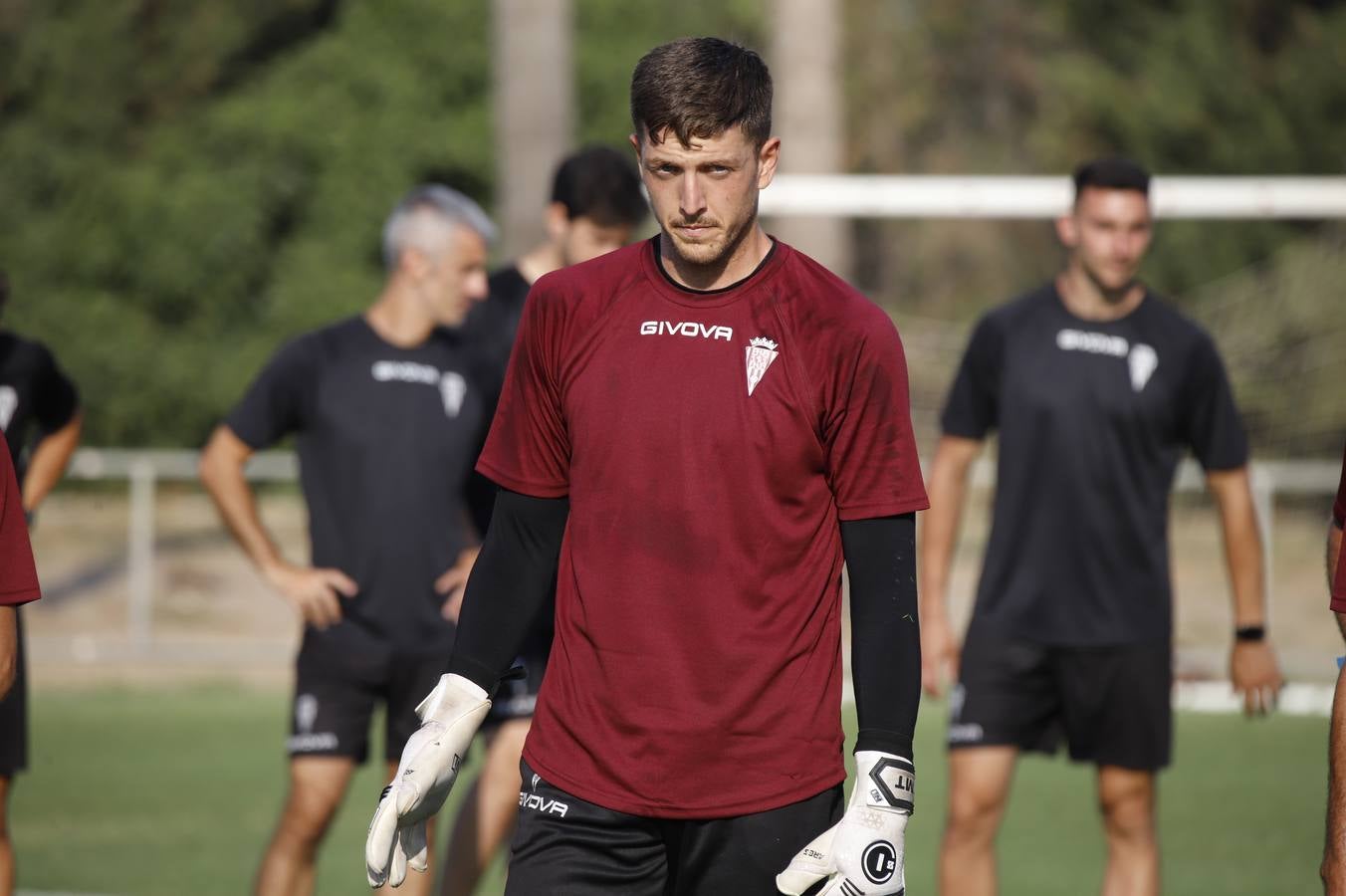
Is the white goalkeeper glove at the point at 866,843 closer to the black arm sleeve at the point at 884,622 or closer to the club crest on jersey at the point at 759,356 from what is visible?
the black arm sleeve at the point at 884,622

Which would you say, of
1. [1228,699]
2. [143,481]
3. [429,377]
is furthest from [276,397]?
[143,481]

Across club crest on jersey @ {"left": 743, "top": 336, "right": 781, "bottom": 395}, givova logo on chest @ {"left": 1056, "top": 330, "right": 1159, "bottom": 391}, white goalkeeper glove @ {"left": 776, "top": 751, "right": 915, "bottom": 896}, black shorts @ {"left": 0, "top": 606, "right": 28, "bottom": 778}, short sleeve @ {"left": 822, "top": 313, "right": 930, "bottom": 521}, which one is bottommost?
black shorts @ {"left": 0, "top": 606, "right": 28, "bottom": 778}

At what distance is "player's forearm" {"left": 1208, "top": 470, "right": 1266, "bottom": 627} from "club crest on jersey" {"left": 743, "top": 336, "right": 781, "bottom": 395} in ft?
11.2

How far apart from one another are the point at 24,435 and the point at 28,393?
0.24m

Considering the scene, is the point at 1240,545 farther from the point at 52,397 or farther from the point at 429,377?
the point at 52,397

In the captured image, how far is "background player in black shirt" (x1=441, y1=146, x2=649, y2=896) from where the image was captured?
6.55m

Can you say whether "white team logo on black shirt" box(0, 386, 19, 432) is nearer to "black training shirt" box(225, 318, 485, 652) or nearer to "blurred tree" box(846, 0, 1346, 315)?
"black training shirt" box(225, 318, 485, 652)

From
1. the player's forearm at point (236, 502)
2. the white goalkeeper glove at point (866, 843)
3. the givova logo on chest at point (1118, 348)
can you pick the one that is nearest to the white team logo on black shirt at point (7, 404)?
the player's forearm at point (236, 502)

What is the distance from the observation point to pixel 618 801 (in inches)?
150

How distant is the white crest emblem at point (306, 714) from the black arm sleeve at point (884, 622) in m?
3.18

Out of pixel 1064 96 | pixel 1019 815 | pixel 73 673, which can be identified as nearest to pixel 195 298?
pixel 73 673

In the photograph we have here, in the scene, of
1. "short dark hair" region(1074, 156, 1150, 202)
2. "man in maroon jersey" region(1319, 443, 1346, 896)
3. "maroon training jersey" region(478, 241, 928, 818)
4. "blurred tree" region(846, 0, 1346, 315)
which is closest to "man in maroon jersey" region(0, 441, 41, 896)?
"maroon training jersey" region(478, 241, 928, 818)

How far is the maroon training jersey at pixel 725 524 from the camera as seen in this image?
3781 mm

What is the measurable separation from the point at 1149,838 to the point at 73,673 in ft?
38.4
